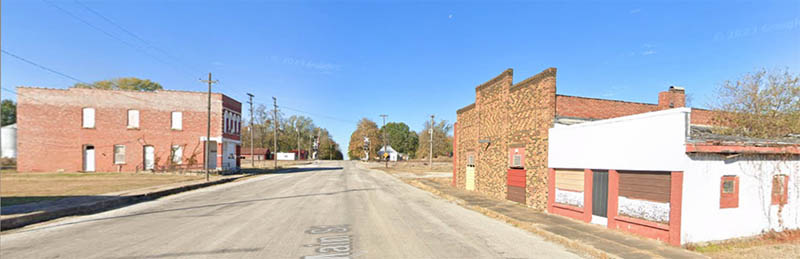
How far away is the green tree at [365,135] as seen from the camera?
105213mm

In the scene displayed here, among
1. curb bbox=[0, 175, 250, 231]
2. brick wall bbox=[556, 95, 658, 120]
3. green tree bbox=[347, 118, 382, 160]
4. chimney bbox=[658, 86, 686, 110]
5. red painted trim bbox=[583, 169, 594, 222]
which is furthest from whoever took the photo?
green tree bbox=[347, 118, 382, 160]

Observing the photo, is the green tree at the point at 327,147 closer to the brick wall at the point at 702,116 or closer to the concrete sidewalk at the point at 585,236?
the brick wall at the point at 702,116

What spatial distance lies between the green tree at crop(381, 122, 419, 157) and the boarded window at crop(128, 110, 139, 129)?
84637mm

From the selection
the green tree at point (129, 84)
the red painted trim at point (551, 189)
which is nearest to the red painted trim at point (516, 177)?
the red painted trim at point (551, 189)

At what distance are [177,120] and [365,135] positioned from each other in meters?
72.0

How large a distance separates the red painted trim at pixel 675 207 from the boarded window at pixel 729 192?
1321mm

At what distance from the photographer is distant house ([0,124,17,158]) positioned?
1.78 m

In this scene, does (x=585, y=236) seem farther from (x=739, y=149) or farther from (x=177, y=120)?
(x=177, y=120)

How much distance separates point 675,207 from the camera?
8.31m

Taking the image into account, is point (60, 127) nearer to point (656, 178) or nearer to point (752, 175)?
point (656, 178)

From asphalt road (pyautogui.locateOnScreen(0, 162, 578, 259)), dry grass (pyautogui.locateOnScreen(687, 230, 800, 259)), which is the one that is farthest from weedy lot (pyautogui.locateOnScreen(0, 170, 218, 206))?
dry grass (pyautogui.locateOnScreen(687, 230, 800, 259))

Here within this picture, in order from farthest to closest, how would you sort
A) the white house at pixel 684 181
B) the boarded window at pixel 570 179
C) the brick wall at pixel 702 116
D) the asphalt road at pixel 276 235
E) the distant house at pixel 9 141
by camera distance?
1. the brick wall at pixel 702 116
2. the boarded window at pixel 570 179
3. the white house at pixel 684 181
4. the asphalt road at pixel 276 235
5. the distant house at pixel 9 141

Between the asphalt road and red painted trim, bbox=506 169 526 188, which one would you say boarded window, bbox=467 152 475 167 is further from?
the asphalt road

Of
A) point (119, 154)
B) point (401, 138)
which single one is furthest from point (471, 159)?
point (401, 138)
